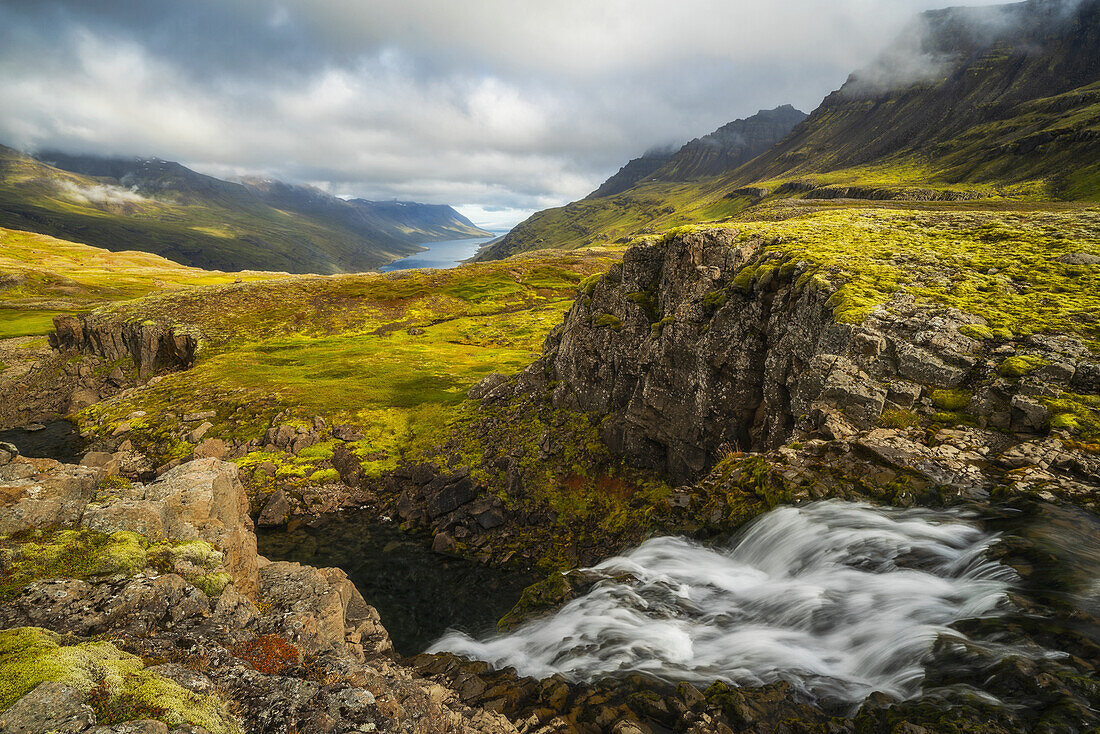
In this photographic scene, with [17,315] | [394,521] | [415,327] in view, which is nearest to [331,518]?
[394,521]

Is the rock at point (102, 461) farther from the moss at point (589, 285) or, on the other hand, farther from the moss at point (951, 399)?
the moss at point (951, 399)

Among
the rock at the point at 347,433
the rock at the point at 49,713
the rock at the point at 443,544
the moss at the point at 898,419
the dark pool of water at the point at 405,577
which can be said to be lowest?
the dark pool of water at the point at 405,577

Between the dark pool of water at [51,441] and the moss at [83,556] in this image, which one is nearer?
the moss at [83,556]

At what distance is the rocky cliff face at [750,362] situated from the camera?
1830 cm

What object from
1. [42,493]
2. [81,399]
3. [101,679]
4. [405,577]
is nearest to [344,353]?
[81,399]

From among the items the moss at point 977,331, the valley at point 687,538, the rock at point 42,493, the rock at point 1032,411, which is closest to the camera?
the valley at point 687,538

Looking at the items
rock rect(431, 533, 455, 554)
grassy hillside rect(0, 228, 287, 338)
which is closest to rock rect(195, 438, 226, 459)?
rock rect(431, 533, 455, 554)

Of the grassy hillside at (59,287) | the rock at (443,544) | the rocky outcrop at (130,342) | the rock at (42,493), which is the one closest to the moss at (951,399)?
the rock at (42,493)

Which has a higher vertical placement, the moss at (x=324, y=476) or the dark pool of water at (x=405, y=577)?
the moss at (x=324, y=476)

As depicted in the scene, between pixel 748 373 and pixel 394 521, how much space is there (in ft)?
105

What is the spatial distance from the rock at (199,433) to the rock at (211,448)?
188 cm

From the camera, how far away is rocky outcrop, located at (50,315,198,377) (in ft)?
263

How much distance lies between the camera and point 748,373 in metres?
28.6

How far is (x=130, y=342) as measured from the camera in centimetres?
8125
